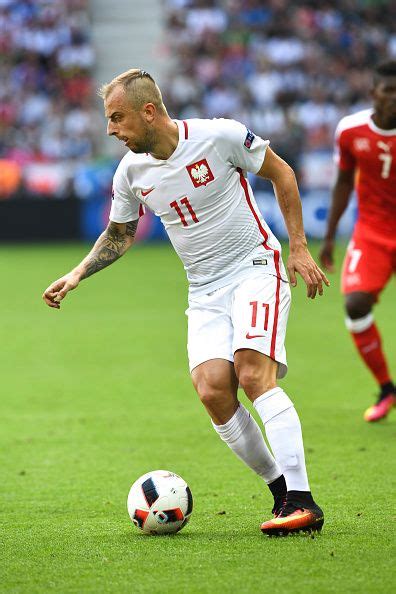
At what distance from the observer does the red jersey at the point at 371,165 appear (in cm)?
828

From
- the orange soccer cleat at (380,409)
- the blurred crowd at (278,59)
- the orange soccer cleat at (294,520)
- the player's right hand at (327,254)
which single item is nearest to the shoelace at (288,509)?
the orange soccer cleat at (294,520)

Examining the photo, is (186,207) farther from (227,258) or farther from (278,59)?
(278,59)

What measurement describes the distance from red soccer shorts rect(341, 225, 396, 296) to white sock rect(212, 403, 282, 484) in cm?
308

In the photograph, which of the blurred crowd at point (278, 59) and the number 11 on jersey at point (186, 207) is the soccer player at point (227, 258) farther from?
the blurred crowd at point (278, 59)

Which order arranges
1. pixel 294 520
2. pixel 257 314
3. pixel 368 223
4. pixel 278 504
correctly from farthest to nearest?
pixel 368 223, pixel 278 504, pixel 257 314, pixel 294 520

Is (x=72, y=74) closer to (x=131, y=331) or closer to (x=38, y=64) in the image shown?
(x=38, y=64)

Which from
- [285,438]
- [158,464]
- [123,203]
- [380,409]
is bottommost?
[380,409]

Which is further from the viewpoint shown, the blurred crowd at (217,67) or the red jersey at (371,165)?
the blurred crowd at (217,67)

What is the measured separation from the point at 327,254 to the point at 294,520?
381 centimetres

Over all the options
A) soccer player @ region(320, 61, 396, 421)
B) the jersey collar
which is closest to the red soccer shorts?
soccer player @ region(320, 61, 396, 421)

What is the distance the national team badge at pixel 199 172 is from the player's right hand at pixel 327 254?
3.23 m

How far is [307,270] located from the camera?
5.26 meters

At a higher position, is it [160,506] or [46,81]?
[160,506]

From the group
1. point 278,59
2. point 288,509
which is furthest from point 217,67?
point 288,509
